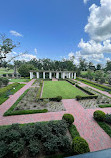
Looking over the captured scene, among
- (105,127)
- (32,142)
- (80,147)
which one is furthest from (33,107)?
(105,127)

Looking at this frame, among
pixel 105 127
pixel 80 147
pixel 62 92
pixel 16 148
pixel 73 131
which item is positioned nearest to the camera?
pixel 16 148

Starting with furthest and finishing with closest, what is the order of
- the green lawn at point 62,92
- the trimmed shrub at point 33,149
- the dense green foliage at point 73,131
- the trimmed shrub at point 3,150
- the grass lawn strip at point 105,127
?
the green lawn at point 62,92 < the grass lawn strip at point 105,127 < the dense green foliage at point 73,131 < the trimmed shrub at point 33,149 < the trimmed shrub at point 3,150

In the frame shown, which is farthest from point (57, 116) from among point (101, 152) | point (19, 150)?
point (101, 152)

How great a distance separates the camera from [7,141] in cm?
404

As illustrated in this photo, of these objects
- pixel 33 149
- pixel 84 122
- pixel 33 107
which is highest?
pixel 33 149

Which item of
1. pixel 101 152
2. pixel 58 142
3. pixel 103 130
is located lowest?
pixel 103 130

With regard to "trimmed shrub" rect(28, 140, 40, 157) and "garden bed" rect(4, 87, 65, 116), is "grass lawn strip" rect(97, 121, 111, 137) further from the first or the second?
"trimmed shrub" rect(28, 140, 40, 157)

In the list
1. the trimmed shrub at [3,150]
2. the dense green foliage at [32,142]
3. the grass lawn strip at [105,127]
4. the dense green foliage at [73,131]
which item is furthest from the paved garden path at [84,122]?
the trimmed shrub at [3,150]

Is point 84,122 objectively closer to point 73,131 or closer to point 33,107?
point 73,131

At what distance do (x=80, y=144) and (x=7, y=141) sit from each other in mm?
3791

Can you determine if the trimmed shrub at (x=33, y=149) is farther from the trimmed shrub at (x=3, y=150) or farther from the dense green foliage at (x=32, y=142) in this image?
the trimmed shrub at (x=3, y=150)

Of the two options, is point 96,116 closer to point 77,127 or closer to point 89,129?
point 89,129

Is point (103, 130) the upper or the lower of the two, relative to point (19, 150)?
lower

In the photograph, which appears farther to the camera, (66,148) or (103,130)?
(103,130)
